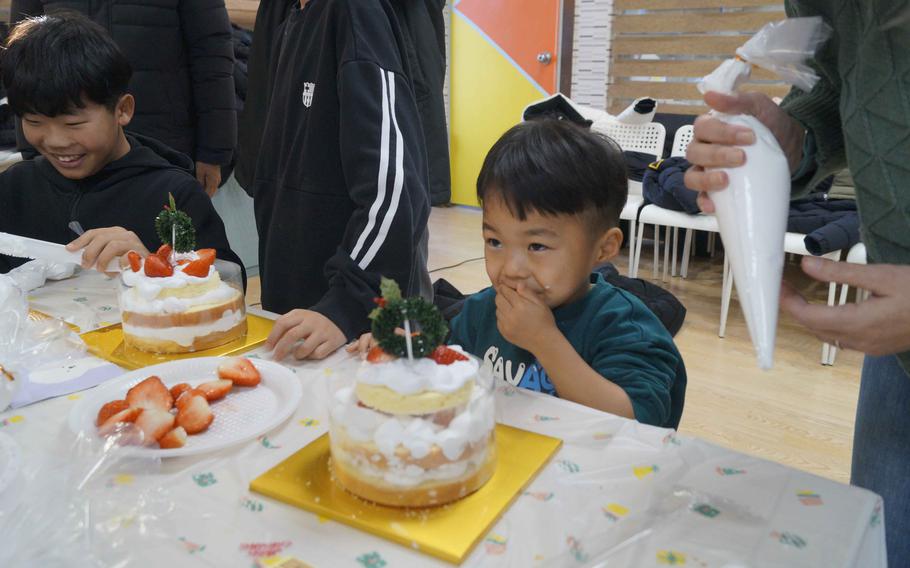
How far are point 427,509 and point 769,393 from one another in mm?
2450

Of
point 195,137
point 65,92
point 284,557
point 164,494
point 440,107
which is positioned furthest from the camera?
point 195,137

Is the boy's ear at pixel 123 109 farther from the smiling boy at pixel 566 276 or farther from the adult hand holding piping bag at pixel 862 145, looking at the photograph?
the adult hand holding piping bag at pixel 862 145

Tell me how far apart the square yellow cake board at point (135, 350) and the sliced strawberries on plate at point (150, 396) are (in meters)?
0.20

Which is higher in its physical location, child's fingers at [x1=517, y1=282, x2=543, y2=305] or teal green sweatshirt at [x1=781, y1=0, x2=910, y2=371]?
teal green sweatshirt at [x1=781, y1=0, x2=910, y2=371]


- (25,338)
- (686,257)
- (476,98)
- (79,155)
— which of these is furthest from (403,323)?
(476,98)

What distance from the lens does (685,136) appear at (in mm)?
4535

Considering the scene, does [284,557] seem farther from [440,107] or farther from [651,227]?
[651,227]

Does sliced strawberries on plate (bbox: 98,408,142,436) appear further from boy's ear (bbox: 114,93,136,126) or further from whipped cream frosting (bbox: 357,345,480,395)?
boy's ear (bbox: 114,93,136,126)

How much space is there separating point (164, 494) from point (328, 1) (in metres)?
1.02

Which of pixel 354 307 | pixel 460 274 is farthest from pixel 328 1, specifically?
pixel 460 274

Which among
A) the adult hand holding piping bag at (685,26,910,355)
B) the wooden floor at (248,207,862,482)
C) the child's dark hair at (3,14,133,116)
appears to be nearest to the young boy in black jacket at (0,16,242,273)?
the child's dark hair at (3,14,133,116)

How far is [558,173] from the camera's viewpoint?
1.13m

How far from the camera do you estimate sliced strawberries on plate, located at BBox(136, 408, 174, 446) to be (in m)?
0.84

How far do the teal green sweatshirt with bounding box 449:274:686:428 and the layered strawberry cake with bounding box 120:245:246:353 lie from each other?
18.7 inches
